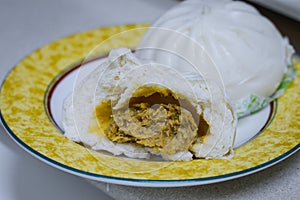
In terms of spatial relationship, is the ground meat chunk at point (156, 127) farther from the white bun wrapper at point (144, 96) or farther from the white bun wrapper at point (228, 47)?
the white bun wrapper at point (228, 47)

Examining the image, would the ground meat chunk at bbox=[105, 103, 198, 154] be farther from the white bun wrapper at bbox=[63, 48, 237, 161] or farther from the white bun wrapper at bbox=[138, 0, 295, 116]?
the white bun wrapper at bbox=[138, 0, 295, 116]

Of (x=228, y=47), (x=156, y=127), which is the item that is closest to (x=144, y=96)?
(x=156, y=127)

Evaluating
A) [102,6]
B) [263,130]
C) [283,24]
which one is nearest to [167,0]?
[102,6]

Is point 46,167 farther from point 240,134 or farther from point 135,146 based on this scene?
point 240,134

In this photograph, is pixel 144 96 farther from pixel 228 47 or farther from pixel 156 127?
pixel 228 47

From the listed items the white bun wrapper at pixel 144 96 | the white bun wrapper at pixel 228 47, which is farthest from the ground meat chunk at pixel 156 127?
the white bun wrapper at pixel 228 47
